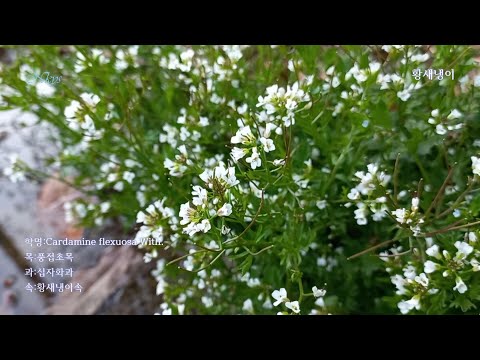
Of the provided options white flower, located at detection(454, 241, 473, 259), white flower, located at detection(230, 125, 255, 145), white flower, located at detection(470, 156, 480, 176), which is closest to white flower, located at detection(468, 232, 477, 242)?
white flower, located at detection(454, 241, 473, 259)

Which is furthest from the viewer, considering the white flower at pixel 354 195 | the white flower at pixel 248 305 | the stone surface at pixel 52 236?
the stone surface at pixel 52 236

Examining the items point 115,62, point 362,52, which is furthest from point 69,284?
point 362,52

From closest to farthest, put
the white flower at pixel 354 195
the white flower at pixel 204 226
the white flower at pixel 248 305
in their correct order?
the white flower at pixel 204 226 → the white flower at pixel 354 195 → the white flower at pixel 248 305

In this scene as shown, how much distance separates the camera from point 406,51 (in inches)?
51.8

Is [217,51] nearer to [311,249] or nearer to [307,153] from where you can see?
[307,153]

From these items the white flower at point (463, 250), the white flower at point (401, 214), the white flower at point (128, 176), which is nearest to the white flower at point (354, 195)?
the white flower at point (401, 214)

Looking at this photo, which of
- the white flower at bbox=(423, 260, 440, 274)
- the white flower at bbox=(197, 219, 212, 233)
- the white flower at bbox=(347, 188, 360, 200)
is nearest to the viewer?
the white flower at bbox=(197, 219, 212, 233)

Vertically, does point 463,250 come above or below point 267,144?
below

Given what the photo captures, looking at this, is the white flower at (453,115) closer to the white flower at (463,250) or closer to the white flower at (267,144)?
the white flower at (463,250)

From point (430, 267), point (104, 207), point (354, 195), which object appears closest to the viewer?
point (430, 267)

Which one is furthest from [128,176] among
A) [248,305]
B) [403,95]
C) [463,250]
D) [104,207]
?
[463,250]

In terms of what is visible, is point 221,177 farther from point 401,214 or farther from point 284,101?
point 401,214

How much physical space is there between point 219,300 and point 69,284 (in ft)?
1.56

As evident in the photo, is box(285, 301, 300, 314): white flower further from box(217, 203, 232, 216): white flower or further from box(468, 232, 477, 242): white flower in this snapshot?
box(468, 232, 477, 242): white flower
